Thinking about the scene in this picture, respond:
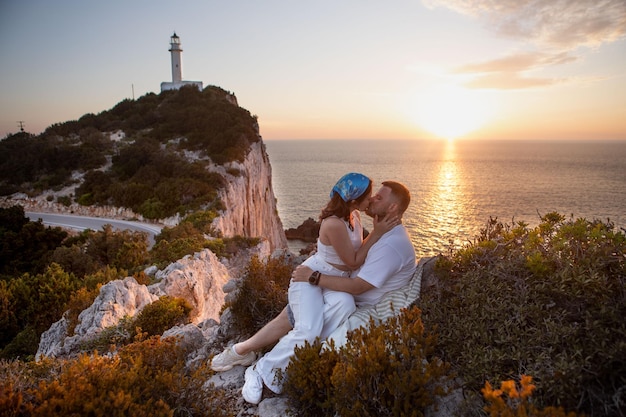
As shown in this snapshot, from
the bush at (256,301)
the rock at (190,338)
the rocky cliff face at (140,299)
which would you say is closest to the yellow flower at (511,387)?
the bush at (256,301)

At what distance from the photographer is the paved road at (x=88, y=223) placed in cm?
2286

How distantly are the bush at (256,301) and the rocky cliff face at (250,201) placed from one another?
17.1 meters

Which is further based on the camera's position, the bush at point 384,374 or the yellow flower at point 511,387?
the bush at point 384,374

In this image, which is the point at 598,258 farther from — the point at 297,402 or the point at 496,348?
the point at 297,402

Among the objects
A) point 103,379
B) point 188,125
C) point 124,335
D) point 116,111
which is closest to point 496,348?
point 103,379

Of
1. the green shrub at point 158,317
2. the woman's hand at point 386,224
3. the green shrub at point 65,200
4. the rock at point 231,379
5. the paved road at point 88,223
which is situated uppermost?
the woman's hand at point 386,224

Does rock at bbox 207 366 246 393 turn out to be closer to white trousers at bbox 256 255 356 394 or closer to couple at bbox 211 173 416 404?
couple at bbox 211 173 416 404

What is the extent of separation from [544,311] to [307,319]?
2329mm

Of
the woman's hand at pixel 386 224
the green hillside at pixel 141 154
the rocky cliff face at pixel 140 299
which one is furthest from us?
the green hillside at pixel 141 154

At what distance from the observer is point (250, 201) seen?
3262cm

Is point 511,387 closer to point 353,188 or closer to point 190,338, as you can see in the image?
point 353,188

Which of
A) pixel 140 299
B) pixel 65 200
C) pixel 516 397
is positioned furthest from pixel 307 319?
pixel 65 200

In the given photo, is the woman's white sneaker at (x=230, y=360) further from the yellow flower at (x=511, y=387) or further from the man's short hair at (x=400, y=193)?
the yellow flower at (x=511, y=387)

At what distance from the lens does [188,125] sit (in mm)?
41625
